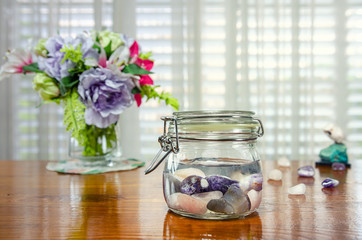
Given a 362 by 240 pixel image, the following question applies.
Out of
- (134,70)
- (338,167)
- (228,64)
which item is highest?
(228,64)

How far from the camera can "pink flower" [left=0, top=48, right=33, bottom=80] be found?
104 centimetres

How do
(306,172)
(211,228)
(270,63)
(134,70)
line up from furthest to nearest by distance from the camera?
(270,63), (134,70), (306,172), (211,228)

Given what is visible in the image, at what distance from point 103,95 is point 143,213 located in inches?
18.1

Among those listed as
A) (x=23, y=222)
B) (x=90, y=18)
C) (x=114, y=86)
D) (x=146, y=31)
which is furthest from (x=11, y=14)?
(x=23, y=222)

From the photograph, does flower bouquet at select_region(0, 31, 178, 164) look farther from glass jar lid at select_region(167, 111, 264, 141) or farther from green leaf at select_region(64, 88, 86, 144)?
glass jar lid at select_region(167, 111, 264, 141)

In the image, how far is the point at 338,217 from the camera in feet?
1.74

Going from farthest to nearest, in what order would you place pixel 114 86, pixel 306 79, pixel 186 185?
pixel 306 79 < pixel 114 86 < pixel 186 185

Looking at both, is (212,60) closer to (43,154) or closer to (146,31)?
(146,31)

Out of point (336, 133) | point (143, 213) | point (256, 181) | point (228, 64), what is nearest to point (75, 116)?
point (143, 213)

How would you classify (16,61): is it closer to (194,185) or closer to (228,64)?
(194,185)

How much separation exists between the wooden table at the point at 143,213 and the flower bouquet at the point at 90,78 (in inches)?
6.9

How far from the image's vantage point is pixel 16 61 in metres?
1.05

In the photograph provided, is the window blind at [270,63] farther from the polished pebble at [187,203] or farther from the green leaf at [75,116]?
the polished pebble at [187,203]

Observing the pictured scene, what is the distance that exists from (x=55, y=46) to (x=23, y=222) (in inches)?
23.7
